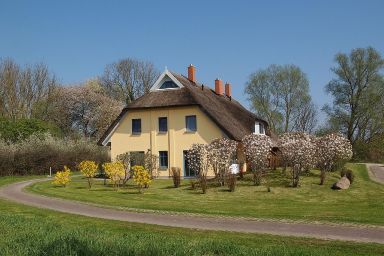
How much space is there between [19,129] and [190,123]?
19341 millimetres

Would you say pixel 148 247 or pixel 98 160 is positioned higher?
pixel 98 160

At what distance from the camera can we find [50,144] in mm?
41062

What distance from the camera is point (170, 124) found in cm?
3472

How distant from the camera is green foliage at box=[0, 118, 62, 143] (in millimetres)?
43469

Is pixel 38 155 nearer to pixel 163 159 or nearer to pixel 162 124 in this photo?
pixel 163 159

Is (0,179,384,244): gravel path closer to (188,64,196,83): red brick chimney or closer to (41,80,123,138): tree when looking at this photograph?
(188,64,196,83): red brick chimney

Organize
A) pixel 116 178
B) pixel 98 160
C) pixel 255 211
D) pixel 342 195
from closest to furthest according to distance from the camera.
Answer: pixel 255 211, pixel 342 195, pixel 116 178, pixel 98 160

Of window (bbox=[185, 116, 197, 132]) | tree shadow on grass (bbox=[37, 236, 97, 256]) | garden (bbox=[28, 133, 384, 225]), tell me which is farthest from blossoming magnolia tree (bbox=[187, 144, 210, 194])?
tree shadow on grass (bbox=[37, 236, 97, 256])

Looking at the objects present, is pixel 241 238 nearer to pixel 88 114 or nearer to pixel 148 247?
pixel 148 247

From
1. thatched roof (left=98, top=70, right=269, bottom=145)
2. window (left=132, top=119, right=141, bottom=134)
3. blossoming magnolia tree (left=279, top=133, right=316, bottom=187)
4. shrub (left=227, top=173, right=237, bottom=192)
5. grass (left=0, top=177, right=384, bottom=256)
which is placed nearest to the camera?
grass (left=0, top=177, right=384, bottom=256)

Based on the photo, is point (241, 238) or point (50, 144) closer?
point (241, 238)

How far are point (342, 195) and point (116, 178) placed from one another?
12485 mm

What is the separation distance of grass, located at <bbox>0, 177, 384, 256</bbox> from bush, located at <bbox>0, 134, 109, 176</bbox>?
2709 cm

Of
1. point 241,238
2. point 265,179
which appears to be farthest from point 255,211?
point 265,179
